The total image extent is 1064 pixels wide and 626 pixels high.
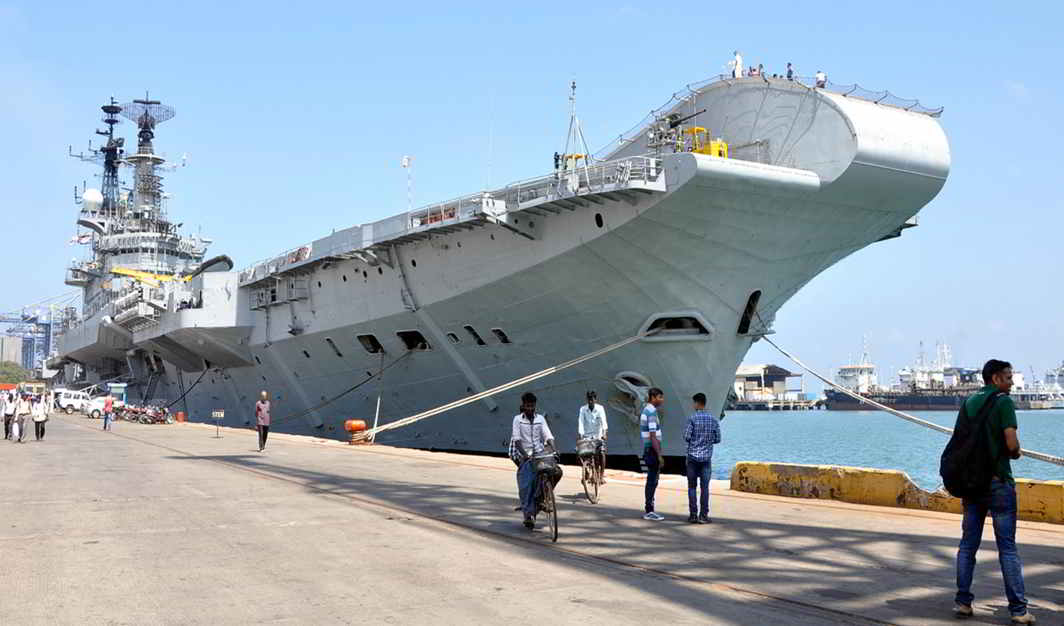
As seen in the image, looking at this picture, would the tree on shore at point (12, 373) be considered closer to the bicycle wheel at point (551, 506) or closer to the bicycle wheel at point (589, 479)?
the bicycle wheel at point (589, 479)

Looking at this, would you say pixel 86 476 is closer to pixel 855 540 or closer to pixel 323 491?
pixel 323 491

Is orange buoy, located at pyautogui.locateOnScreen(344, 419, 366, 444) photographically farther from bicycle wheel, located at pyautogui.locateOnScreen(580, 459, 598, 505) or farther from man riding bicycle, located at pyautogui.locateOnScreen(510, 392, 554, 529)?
man riding bicycle, located at pyautogui.locateOnScreen(510, 392, 554, 529)

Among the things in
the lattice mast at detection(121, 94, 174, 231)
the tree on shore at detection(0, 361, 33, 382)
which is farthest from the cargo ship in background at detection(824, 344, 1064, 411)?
the tree on shore at detection(0, 361, 33, 382)

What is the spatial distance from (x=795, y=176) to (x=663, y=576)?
11130 millimetres

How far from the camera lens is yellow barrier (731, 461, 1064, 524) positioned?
8148 mm

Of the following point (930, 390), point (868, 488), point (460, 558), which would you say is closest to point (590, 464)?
point (868, 488)

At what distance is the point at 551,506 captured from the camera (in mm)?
7332

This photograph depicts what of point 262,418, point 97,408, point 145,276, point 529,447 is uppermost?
point 145,276

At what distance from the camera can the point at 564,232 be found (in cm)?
1664

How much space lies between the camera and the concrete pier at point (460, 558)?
15.9ft

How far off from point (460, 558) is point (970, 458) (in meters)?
3.43

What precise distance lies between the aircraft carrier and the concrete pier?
20.2 ft

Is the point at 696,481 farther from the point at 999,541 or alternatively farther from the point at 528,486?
the point at 999,541

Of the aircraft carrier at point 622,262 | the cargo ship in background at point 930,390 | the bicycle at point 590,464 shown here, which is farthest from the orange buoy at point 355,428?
the cargo ship in background at point 930,390
